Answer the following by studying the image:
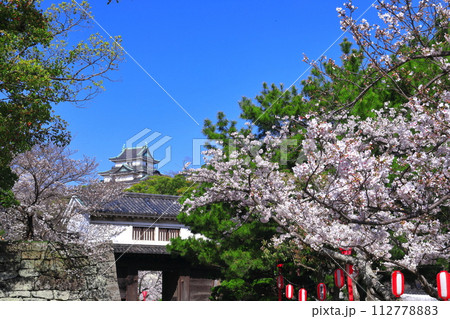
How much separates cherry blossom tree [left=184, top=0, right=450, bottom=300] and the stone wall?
3127 millimetres

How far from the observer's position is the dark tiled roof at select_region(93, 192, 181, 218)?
24522mm

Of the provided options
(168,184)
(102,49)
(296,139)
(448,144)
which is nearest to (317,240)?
(448,144)

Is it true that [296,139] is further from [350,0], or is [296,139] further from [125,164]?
[125,164]

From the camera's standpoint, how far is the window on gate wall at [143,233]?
81.5ft

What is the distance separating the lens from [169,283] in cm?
2419

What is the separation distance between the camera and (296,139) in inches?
456

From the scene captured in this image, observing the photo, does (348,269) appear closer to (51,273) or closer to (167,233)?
(51,273)

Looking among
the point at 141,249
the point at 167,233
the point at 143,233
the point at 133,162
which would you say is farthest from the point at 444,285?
the point at 133,162

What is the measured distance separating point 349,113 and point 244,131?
3.53 m

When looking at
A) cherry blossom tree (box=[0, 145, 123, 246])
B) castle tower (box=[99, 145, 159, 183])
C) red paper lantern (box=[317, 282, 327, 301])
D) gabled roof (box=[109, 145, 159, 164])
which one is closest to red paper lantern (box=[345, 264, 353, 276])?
red paper lantern (box=[317, 282, 327, 301])

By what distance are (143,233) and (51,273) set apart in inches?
580
